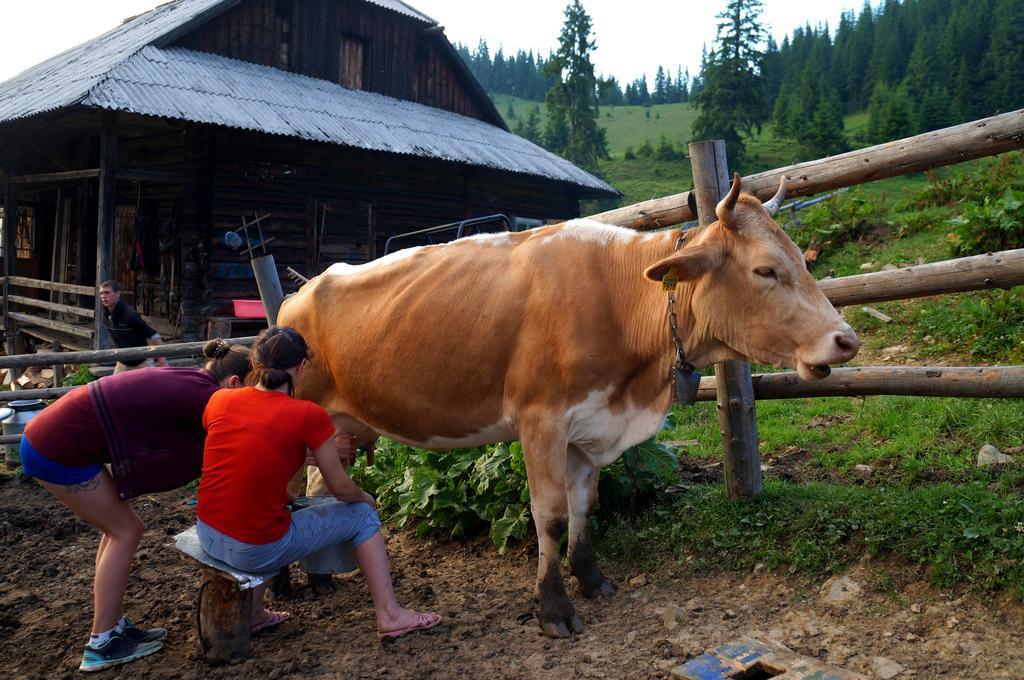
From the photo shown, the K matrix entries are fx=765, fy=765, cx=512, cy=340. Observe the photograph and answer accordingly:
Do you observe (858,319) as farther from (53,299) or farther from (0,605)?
(53,299)

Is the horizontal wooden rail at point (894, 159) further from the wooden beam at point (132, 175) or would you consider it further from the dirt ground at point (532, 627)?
the wooden beam at point (132, 175)

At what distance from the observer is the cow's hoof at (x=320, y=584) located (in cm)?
425

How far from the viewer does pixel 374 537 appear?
3.58 m

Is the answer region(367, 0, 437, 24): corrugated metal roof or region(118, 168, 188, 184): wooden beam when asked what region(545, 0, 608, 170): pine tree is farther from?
region(118, 168, 188, 184): wooden beam

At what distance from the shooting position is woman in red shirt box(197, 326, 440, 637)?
3.21 metres

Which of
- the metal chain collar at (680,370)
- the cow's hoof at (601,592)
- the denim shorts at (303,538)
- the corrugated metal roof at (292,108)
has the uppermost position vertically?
the corrugated metal roof at (292,108)

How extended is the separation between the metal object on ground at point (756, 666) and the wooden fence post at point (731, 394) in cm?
125

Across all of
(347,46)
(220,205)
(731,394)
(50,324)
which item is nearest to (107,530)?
(731,394)

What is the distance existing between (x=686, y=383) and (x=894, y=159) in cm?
155

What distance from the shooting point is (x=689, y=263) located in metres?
3.29

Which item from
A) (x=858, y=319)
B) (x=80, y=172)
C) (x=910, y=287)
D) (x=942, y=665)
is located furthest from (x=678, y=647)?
(x=80, y=172)

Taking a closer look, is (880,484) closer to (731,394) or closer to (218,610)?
(731,394)

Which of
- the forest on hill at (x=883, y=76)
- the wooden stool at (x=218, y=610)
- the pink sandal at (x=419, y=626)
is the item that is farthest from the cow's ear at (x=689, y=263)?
the forest on hill at (x=883, y=76)

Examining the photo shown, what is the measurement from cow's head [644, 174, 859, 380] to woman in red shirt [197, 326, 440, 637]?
158 centimetres
